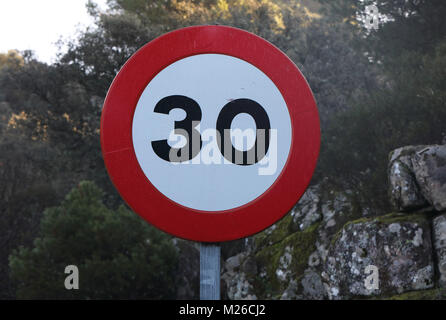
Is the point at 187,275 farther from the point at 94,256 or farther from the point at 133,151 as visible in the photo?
the point at 133,151

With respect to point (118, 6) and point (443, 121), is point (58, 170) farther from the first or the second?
point (443, 121)

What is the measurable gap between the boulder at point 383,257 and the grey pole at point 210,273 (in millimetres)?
3038

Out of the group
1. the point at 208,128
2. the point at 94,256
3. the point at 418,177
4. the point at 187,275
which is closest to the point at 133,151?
the point at 208,128

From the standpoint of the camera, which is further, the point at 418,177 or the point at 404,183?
the point at 404,183

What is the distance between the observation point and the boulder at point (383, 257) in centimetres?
416


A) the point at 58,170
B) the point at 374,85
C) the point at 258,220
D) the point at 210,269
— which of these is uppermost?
the point at 374,85

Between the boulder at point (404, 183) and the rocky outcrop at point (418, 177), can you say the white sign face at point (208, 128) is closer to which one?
the rocky outcrop at point (418, 177)

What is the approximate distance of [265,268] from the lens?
20.1ft

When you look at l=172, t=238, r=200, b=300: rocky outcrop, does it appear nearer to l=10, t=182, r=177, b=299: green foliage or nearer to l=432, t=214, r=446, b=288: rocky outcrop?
l=10, t=182, r=177, b=299: green foliage

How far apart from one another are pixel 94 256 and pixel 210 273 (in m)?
5.58

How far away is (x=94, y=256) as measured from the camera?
6.81m

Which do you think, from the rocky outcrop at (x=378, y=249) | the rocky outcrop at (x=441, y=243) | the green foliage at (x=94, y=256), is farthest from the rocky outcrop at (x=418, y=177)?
the green foliage at (x=94, y=256)
